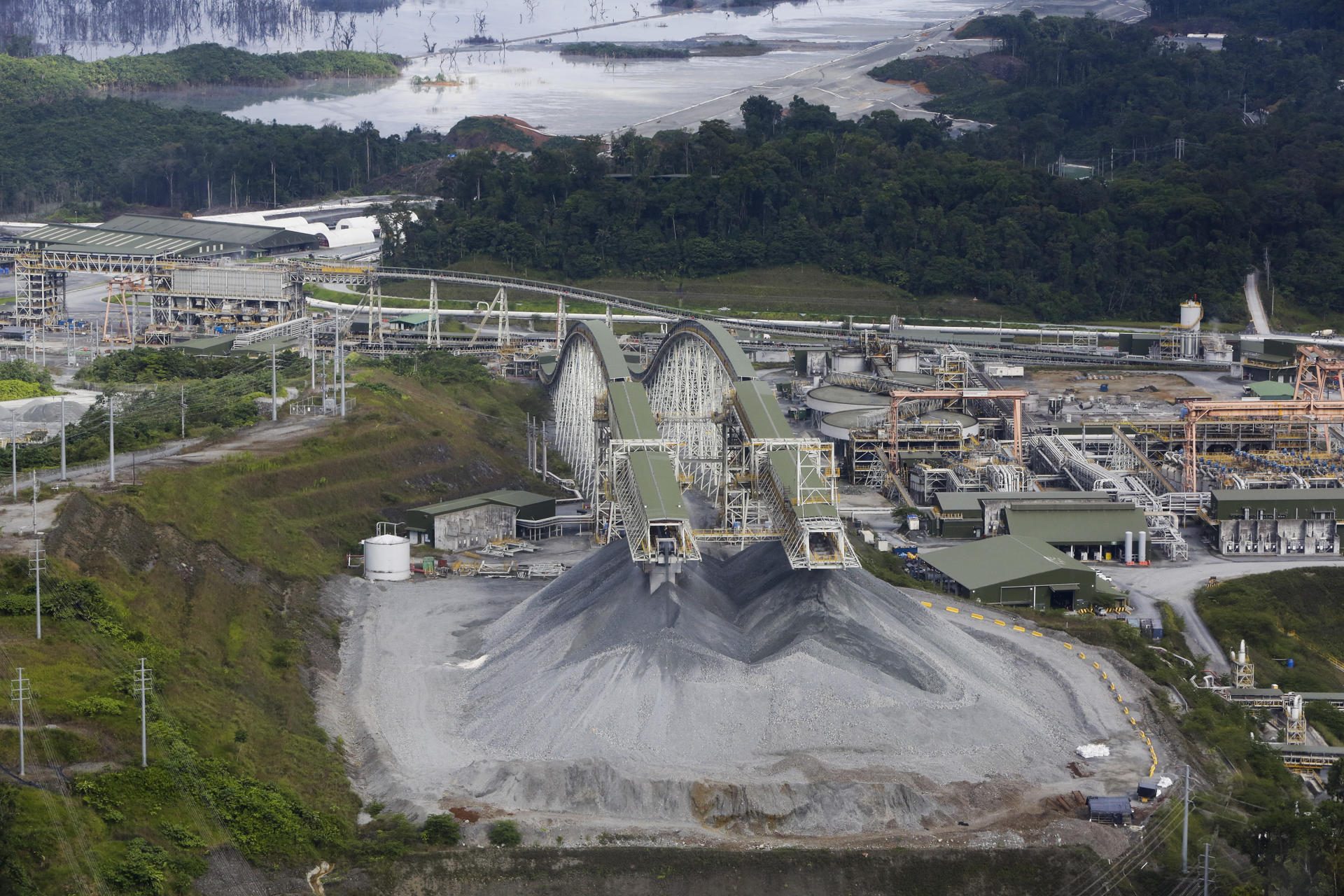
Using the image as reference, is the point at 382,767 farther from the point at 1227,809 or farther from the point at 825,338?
the point at 825,338

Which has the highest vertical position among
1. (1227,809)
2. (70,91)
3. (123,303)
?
(70,91)

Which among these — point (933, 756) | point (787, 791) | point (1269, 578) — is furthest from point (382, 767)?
point (1269, 578)

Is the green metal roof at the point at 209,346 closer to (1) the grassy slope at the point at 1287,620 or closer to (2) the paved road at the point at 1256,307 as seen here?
(1) the grassy slope at the point at 1287,620

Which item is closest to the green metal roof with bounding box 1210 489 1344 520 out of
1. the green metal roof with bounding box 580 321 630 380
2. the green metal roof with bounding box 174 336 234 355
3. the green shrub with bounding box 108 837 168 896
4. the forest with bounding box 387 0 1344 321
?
the green metal roof with bounding box 580 321 630 380

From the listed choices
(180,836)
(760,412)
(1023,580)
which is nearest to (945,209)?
(1023,580)

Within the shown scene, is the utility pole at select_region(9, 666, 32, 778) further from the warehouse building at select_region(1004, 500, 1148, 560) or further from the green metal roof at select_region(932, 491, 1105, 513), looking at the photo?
the green metal roof at select_region(932, 491, 1105, 513)

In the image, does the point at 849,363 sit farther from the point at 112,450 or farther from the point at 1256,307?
the point at 112,450

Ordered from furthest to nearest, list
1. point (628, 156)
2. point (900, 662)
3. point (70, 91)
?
point (70, 91) → point (628, 156) → point (900, 662)
